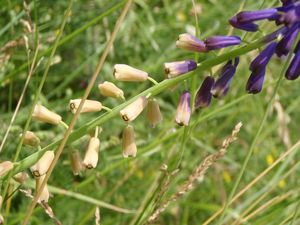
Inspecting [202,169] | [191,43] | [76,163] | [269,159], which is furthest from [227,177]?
[191,43]

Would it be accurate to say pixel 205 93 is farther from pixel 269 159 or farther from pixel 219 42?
pixel 269 159

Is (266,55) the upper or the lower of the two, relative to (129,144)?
upper

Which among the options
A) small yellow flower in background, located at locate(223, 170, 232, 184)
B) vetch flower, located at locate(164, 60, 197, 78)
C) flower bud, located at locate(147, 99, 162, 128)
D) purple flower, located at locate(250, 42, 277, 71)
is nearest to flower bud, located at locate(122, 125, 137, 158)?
flower bud, located at locate(147, 99, 162, 128)

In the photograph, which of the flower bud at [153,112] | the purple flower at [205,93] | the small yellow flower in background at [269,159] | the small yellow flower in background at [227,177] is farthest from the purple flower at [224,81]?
the small yellow flower in background at [269,159]

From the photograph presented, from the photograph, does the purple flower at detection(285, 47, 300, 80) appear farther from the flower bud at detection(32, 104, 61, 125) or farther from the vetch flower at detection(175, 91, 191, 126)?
the flower bud at detection(32, 104, 61, 125)

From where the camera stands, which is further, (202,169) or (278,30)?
(202,169)

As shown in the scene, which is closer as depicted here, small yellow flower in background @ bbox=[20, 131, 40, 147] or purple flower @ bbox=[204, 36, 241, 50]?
purple flower @ bbox=[204, 36, 241, 50]

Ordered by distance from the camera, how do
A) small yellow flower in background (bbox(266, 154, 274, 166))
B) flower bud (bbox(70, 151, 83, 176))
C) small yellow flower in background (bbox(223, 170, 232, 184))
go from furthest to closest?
small yellow flower in background (bbox(266, 154, 274, 166)) → small yellow flower in background (bbox(223, 170, 232, 184)) → flower bud (bbox(70, 151, 83, 176))

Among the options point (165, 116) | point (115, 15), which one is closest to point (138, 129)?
point (165, 116)
